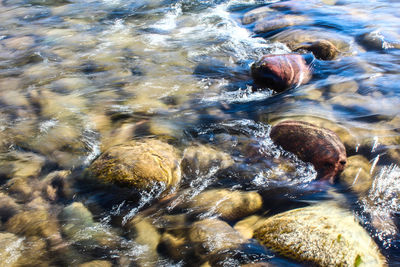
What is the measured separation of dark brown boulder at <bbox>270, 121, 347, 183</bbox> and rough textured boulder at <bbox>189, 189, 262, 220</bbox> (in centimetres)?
65

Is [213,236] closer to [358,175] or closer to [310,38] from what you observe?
[358,175]

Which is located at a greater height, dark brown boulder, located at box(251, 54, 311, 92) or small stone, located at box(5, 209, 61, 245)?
dark brown boulder, located at box(251, 54, 311, 92)

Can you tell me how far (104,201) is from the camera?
3027 mm

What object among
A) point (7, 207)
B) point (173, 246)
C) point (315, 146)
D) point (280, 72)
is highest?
A: point (280, 72)

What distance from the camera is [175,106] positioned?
4.44 m

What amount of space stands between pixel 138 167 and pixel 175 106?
5.02 ft

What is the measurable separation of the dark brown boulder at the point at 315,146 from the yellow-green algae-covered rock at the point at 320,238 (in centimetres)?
62

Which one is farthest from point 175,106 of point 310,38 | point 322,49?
point 310,38

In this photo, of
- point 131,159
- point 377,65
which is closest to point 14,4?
point 131,159

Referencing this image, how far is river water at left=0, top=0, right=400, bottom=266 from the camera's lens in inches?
111

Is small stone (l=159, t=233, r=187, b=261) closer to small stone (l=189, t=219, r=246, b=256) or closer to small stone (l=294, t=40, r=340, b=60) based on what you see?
small stone (l=189, t=219, r=246, b=256)

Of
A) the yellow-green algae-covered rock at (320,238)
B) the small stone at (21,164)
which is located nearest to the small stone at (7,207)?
the small stone at (21,164)

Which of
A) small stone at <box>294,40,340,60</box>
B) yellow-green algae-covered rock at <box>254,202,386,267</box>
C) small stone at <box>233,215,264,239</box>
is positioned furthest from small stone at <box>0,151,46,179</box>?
small stone at <box>294,40,340,60</box>

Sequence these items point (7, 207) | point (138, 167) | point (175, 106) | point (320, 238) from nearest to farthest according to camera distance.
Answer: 1. point (320, 238)
2. point (7, 207)
3. point (138, 167)
4. point (175, 106)
